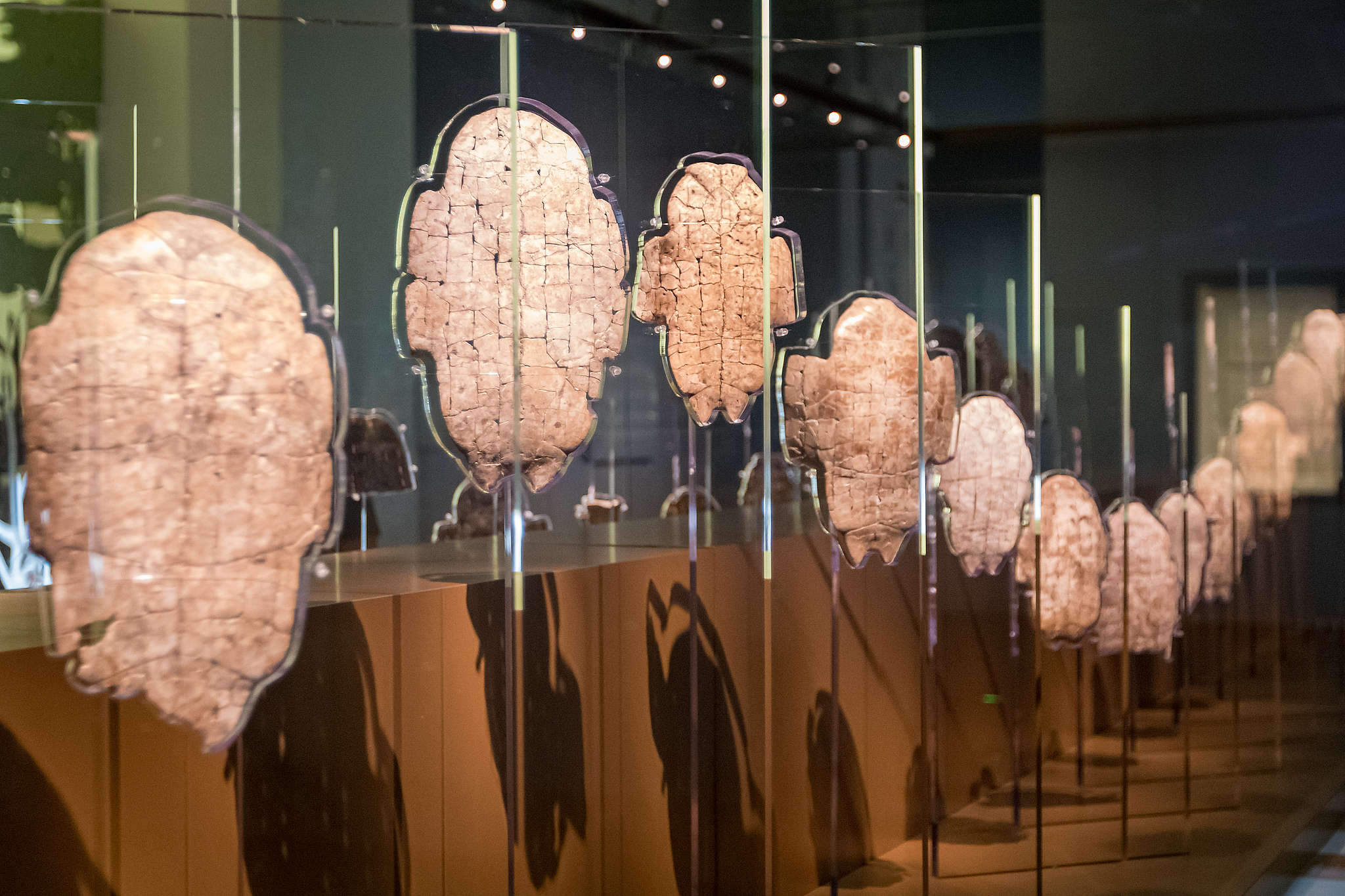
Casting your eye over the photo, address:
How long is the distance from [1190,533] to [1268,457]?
0.38 meters

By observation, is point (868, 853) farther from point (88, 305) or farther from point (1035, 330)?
point (88, 305)

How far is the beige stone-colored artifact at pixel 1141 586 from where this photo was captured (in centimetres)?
307

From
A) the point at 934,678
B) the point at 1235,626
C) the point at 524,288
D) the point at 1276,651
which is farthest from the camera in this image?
the point at 1276,651

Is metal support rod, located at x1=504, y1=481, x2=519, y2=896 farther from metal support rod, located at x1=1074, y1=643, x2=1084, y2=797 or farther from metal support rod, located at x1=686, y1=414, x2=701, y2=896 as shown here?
metal support rod, located at x1=1074, y1=643, x2=1084, y2=797

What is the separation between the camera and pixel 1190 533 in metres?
3.26

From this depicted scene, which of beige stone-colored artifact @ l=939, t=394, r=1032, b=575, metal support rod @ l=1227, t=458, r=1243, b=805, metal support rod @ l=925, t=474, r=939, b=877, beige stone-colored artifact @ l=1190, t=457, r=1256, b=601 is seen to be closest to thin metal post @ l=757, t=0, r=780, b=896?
metal support rod @ l=925, t=474, r=939, b=877

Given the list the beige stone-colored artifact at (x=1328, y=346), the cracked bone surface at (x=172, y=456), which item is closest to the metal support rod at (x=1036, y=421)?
the beige stone-colored artifact at (x=1328, y=346)

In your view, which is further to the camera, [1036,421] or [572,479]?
[1036,421]

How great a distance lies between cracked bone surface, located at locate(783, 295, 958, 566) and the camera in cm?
238

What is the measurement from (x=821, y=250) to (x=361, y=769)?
1.26 m

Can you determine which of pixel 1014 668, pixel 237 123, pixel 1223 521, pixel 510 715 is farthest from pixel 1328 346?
pixel 237 123

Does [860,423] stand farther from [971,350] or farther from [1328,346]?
[1328,346]

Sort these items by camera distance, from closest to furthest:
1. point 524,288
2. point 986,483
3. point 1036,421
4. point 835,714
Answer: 1. point 524,288
2. point 835,714
3. point 986,483
4. point 1036,421

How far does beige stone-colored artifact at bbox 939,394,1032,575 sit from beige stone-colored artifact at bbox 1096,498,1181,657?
375 mm
